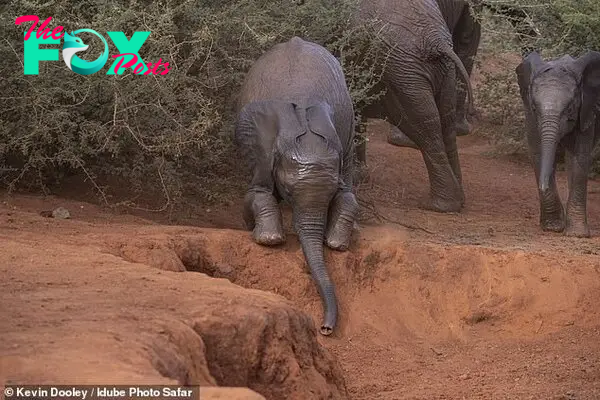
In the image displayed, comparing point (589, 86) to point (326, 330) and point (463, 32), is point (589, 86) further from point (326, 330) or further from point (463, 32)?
point (326, 330)

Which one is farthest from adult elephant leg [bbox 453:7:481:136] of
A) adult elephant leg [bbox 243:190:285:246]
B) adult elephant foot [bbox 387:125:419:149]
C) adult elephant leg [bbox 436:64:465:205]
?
adult elephant leg [bbox 243:190:285:246]

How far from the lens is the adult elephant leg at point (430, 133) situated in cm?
1059

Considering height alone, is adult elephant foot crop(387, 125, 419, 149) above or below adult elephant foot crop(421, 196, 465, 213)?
above

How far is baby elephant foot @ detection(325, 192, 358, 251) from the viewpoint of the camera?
8227 millimetres

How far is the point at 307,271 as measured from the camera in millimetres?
8180

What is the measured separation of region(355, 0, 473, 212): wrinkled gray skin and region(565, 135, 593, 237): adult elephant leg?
931 millimetres

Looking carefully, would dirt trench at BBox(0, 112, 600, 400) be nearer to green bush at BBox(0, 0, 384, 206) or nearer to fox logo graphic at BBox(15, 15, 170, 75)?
green bush at BBox(0, 0, 384, 206)

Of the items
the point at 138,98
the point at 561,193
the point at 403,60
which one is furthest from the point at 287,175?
the point at 561,193

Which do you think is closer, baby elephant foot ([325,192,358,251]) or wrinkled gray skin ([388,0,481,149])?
baby elephant foot ([325,192,358,251])

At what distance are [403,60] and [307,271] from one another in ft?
9.53

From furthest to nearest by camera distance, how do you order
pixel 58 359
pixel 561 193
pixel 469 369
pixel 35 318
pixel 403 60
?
1. pixel 561 193
2. pixel 403 60
3. pixel 469 369
4. pixel 35 318
5. pixel 58 359

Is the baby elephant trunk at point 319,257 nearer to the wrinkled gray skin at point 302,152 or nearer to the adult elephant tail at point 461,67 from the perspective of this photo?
the wrinkled gray skin at point 302,152

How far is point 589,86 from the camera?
33.2 ft

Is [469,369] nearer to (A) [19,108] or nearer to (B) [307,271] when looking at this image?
(B) [307,271]
